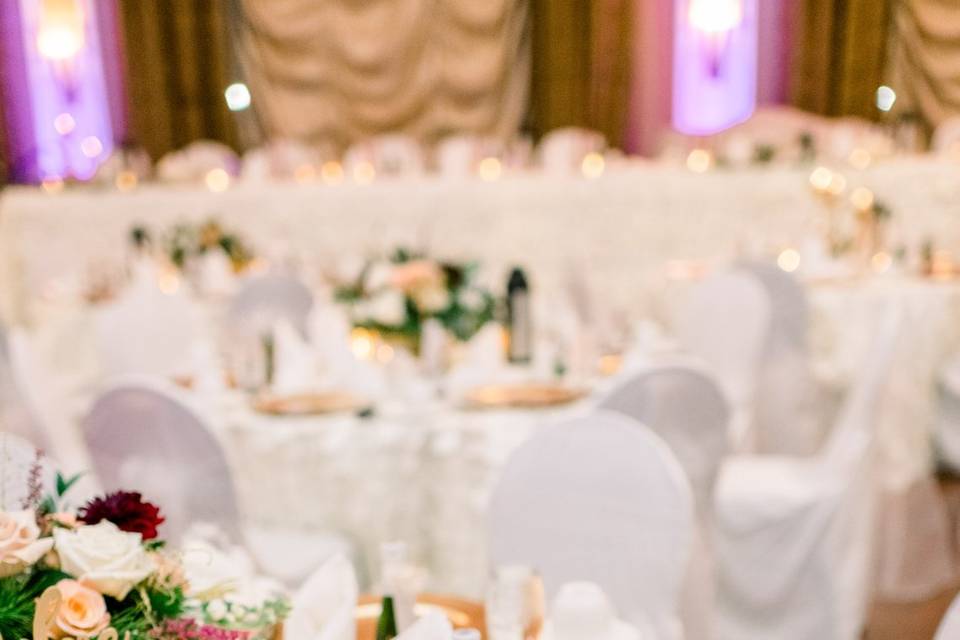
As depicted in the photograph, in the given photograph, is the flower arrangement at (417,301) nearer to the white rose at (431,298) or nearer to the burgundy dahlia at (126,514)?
the white rose at (431,298)

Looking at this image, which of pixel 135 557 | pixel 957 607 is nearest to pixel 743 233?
pixel 957 607

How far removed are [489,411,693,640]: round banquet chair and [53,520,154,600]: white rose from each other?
97cm

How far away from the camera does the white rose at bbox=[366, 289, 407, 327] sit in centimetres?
299

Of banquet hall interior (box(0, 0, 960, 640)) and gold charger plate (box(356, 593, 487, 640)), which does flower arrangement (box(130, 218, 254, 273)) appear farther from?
gold charger plate (box(356, 593, 487, 640))

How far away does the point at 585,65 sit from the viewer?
353 inches

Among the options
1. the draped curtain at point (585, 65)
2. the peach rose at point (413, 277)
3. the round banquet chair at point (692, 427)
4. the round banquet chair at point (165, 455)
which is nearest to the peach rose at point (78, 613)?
the round banquet chair at point (165, 455)

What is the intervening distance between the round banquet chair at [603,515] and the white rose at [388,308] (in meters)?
1.13

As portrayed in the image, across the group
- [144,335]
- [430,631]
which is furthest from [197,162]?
[430,631]

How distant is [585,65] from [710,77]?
1.13 metres

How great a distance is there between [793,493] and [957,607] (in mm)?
1702

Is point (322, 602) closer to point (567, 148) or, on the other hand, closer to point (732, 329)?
point (732, 329)

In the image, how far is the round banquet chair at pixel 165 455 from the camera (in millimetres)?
2285

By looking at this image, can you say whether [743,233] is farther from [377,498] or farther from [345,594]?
[345,594]

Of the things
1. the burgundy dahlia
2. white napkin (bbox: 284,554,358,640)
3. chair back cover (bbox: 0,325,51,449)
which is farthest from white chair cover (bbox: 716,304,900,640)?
the burgundy dahlia
